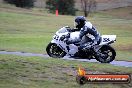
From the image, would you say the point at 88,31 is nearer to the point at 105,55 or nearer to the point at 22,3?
the point at 105,55

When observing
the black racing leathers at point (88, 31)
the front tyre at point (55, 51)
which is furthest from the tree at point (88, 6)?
the black racing leathers at point (88, 31)

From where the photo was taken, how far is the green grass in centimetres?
1258

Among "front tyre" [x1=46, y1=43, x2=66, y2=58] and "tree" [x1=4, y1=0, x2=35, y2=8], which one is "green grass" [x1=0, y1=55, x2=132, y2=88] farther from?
"tree" [x1=4, y1=0, x2=35, y2=8]

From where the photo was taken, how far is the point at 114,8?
385 ft

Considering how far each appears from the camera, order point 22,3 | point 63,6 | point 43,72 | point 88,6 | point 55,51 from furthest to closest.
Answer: point 88,6
point 22,3
point 63,6
point 55,51
point 43,72

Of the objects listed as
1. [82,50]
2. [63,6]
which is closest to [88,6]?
[63,6]

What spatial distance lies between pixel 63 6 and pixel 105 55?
67661 millimetres

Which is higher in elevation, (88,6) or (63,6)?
(63,6)

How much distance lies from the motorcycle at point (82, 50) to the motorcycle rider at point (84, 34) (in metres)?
0.14

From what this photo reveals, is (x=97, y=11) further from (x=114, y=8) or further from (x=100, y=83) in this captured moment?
(x=100, y=83)

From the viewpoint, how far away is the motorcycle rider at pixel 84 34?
1758cm

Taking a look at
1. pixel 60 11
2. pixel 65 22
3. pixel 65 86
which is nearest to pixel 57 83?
pixel 65 86

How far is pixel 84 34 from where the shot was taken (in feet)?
57.8

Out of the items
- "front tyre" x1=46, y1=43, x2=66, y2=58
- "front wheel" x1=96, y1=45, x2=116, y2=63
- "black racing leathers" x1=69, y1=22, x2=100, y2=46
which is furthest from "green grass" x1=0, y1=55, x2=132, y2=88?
"front tyre" x1=46, y1=43, x2=66, y2=58
